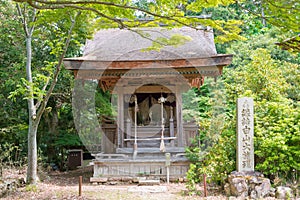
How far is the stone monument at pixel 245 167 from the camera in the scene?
21.1 feet

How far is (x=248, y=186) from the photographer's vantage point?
258 inches

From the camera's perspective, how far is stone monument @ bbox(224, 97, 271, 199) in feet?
21.1

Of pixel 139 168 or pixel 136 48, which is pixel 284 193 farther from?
pixel 136 48

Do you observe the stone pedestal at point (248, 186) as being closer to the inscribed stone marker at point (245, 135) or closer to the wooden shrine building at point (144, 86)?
the inscribed stone marker at point (245, 135)

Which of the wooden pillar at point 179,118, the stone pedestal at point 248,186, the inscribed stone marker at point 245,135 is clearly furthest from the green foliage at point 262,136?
the wooden pillar at point 179,118

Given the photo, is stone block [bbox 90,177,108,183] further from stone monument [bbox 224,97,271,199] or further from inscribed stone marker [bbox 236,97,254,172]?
inscribed stone marker [bbox 236,97,254,172]

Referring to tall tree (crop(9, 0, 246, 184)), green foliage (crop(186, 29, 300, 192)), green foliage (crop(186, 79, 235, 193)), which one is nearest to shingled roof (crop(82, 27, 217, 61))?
green foliage (crop(186, 29, 300, 192))

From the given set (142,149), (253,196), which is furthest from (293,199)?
(142,149)

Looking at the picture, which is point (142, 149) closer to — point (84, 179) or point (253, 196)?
point (84, 179)

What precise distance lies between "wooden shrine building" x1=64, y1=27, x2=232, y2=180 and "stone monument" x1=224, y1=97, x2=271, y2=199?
1.93 m

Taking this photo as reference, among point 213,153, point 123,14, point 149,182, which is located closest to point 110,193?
point 149,182

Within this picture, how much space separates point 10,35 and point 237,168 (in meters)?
8.53

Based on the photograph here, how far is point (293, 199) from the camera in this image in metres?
6.13

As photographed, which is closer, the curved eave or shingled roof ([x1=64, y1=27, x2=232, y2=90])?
the curved eave
